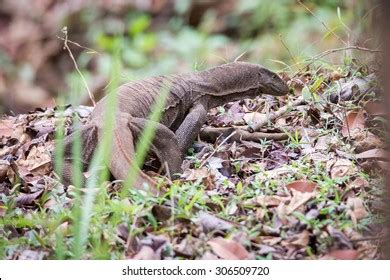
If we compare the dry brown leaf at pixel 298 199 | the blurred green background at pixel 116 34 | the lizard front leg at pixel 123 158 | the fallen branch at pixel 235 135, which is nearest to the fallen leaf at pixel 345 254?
the dry brown leaf at pixel 298 199

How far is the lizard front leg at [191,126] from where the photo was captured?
125 inches

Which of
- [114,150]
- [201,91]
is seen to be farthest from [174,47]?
[114,150]

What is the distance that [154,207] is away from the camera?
89.8 inches

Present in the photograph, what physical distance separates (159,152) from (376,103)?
0.91 metres

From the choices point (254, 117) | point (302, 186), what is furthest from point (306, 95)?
point (302, 186)

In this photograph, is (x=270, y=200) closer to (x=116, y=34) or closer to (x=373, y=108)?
(x=373, y=108)

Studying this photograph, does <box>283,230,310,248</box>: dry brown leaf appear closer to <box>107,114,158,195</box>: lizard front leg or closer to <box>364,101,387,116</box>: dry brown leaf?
<box>107,114,158,195</box>: lizard front leg

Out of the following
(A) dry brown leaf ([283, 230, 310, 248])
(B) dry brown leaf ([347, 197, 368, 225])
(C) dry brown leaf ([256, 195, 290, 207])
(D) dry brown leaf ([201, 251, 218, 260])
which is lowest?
(D) dry brown leaf ([201, 251, 218, 260])

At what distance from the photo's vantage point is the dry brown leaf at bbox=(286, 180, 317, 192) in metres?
2.45

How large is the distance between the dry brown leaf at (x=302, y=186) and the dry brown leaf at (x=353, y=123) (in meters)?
0.53

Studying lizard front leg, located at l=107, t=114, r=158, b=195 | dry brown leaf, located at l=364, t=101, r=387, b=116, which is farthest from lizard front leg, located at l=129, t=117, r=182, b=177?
dry brown leaf, located at l=364, t=101, r=387, b=116

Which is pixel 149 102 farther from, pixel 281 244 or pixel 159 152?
pixel 281 244

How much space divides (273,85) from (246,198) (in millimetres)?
1374

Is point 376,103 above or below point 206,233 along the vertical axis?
above
